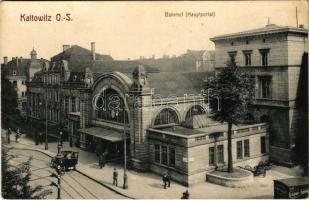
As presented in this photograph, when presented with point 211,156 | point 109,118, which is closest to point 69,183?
point 109,118

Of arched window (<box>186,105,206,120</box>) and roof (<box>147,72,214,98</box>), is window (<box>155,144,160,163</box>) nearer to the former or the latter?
roof (<box>147,72,214,98</box>)

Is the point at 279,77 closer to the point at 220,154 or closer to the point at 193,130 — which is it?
the point at 220,154

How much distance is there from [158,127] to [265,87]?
10595 mm

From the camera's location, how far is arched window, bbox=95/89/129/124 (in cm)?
3553

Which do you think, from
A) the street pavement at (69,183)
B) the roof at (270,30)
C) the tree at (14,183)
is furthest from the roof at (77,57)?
the tree at (14,183)

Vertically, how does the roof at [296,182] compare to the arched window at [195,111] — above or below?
below

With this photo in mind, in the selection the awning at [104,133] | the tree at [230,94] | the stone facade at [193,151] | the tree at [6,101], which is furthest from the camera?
the awning at [104,133]

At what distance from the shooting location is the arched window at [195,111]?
3659 cm

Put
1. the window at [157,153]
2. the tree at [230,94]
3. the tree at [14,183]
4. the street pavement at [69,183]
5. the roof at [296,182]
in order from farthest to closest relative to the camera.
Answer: the window at [157,153] < the tree at [230,94] < the street pavement at [69,183] < the roof at [296,182] < the tree at [14,183]

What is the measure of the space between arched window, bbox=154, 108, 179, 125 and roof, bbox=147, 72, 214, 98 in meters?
1.56

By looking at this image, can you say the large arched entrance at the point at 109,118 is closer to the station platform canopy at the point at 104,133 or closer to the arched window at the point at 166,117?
the station platform canopy at the point at 104,133

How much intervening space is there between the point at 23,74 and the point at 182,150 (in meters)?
32.6

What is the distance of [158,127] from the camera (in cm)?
3347

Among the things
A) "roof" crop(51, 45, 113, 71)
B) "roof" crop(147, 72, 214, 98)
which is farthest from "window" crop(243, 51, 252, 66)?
"roof" crop(51, 45, 113, 71)
